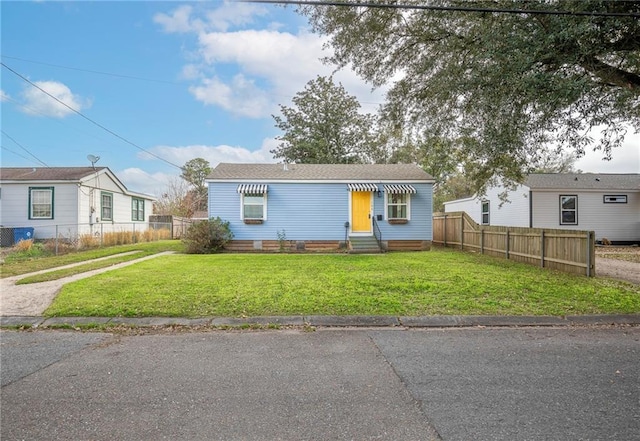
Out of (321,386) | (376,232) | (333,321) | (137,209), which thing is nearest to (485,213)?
(376,232)

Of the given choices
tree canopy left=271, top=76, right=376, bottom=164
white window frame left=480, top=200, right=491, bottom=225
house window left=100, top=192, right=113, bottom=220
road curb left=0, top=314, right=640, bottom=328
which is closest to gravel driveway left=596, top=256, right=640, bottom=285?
road curb left=0, top=314, right=640, bottom=328

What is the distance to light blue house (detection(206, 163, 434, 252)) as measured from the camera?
1446 centimetres

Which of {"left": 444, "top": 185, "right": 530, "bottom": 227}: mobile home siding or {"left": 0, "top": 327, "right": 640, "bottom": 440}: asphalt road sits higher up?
{"left": 444, "top": 185, "right": 530, "bottom": 227}: mobile home siding

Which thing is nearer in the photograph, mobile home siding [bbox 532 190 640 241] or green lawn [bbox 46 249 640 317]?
green lawn [bbox 46 249 640 317]

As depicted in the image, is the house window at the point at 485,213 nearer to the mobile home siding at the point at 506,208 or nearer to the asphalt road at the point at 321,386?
the mobile home siding at the point at 506,208

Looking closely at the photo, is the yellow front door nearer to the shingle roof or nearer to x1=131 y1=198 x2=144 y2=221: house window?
the shingle roof

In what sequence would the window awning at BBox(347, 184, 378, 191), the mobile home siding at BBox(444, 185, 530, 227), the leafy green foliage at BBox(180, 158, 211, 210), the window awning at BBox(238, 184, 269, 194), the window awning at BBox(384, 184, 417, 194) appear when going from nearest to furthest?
the window awning at BBox(238, 184, 269, 194) < the window awning at BBox(384, 184, 417, 194) < the window awning at BBox(347, 184, 378, 191) < the mobile home siding at BBox(444, 185, 530, 227) < the leafy green foliage at BBox(180, 158, 211, 210)

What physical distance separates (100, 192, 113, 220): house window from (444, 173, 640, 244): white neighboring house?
65.4ft

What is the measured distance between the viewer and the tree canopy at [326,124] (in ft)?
95.2

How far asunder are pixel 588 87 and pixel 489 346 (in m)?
5.12

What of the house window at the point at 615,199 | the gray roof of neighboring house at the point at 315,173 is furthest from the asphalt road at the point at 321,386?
the house window at the point at 615,199

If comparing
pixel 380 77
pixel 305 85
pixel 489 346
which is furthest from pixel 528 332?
pixel 305 85

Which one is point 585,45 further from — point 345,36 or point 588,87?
point 345,36

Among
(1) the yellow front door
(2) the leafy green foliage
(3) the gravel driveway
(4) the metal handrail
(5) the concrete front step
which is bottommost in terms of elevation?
(3) the gravel driveway
